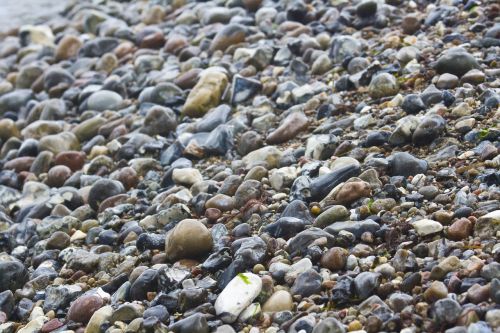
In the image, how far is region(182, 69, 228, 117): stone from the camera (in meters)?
6.00

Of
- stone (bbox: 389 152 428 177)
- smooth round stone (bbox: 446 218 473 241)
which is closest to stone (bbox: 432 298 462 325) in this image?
smooth round stone (bbox: 446 218 473 241)

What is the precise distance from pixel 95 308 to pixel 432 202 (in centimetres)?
182

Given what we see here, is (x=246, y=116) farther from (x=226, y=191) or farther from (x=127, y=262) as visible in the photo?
(x=127, y=262)

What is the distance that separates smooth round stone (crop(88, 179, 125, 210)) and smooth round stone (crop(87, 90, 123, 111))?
5.59 feet

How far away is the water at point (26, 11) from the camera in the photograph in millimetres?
11148

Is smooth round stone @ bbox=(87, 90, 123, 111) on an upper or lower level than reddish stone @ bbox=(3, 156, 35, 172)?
upper

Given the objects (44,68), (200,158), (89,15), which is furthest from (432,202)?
(89,15)

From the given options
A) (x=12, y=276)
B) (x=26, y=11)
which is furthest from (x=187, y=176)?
(x=26, y=11)

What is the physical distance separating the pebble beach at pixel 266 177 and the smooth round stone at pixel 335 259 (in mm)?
11

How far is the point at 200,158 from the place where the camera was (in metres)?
5.31

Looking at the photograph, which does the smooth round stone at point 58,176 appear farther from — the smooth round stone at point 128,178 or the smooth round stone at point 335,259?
the smooth round stone at point 335,259

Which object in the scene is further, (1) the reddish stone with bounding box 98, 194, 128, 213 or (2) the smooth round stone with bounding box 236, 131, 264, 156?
(2) the smooth round stone with bounding box 236, 131, 264, 156

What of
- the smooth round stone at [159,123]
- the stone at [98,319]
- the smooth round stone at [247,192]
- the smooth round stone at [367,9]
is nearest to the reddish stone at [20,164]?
the smooth round stone at [159,123]

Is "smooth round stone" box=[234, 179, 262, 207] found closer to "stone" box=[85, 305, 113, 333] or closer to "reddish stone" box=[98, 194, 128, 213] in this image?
"reddish stone" box=[98, 194, 128, 213]
